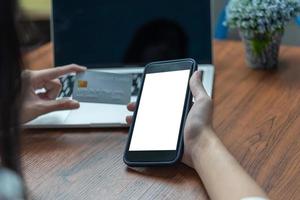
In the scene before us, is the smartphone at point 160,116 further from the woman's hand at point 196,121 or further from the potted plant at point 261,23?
the potted plant at point 261,23

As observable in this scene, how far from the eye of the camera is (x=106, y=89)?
94 centimetres

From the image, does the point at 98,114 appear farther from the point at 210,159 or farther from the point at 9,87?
the point at 9,87

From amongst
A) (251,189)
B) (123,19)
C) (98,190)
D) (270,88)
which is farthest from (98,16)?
(251,189)

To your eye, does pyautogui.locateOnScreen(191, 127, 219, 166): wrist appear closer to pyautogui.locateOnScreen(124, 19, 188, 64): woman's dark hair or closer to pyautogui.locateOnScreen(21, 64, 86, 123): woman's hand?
pyautogui.locateOnScreen(21, 64, 86, 123): woman's hand

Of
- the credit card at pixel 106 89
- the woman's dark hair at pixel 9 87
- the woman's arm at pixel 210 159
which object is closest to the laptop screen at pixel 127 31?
the credit card at pixel 106 89

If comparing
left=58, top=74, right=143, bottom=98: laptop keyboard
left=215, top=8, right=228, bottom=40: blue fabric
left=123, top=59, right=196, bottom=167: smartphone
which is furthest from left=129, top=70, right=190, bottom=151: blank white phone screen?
left=215, top=8, right=228, bottom=40: blue fabric

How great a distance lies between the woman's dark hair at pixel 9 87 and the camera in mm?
401

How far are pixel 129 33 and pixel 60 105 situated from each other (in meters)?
0.32

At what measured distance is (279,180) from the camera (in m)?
0.74

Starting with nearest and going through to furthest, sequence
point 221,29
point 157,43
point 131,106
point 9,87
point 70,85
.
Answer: point 9,87
point 131,106
point 70,85
point 157,43
point 221,29

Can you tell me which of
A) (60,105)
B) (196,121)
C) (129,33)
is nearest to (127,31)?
(129,33)

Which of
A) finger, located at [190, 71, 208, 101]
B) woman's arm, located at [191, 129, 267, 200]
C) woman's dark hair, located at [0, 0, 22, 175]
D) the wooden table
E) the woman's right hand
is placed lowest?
the wooden table

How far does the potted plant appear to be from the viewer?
42.0 inches

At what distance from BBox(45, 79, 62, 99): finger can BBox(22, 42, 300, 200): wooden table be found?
0.10 m
